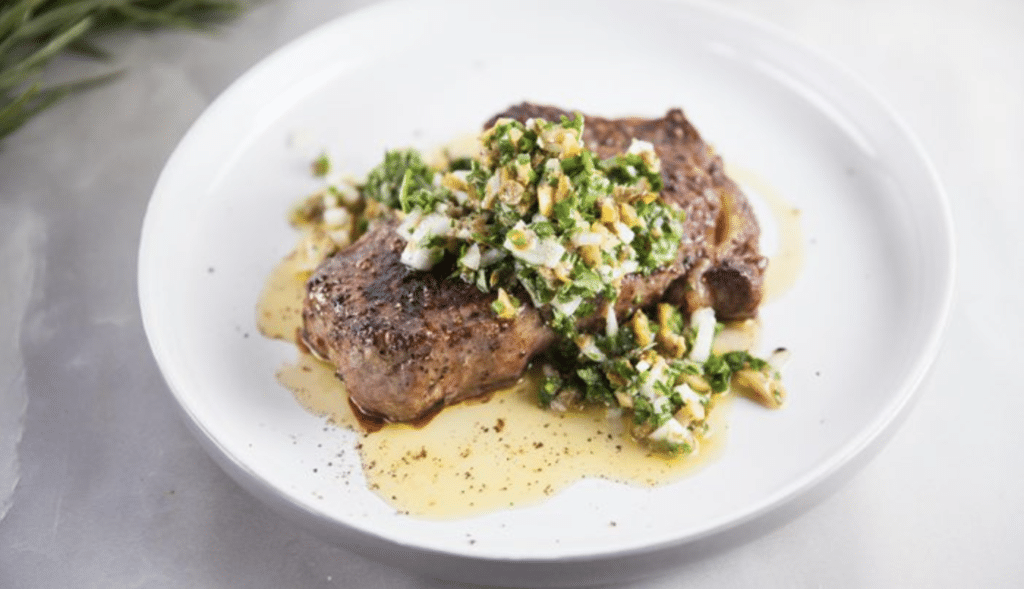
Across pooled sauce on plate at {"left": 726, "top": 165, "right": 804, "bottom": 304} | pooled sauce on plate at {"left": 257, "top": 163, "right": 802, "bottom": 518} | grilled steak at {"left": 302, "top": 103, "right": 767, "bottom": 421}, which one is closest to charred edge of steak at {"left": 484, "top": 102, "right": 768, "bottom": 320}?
grilled steak at {"left": 302, "top": 103, "right": 767, "bottom": 421}

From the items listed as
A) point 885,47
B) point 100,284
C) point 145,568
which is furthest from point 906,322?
point 100,284

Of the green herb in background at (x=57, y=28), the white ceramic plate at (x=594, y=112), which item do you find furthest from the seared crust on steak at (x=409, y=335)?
the green herb in background at (x=57, y=28)

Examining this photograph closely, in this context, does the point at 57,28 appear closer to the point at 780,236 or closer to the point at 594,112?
the point at 594,112

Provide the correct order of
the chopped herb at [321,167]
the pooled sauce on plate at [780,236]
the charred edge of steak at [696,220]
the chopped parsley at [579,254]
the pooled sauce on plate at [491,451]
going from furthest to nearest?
the chopped herb at [321,167] → the pooled sauce on plate at [780,236] → the charred edge of steak at [696,220] → the chopped parsley at [579,254] → the pooled sauce on plate at [491,451]

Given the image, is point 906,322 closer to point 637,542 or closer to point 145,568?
point 637,542

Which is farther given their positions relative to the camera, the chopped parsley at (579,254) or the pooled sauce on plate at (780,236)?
the pooled sauce on plate at (780,236)

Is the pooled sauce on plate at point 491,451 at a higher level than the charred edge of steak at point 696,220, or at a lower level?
lower

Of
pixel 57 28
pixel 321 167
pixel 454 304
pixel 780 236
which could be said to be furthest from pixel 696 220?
pixel 57 28

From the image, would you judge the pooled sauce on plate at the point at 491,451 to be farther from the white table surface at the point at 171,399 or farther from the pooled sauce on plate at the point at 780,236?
the pooled sauce on plate at the point at 780,236
